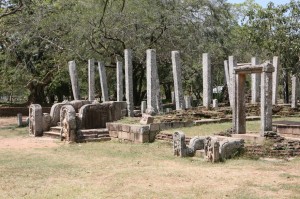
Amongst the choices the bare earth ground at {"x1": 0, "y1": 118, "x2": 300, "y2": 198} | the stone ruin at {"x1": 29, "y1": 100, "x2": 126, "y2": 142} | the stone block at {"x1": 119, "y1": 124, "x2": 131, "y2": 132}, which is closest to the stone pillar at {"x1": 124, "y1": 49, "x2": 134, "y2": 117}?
the stone ruin at {"x1": 29, "y1": 100, "x2": 126, "y2": 142}

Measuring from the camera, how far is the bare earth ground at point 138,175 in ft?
25.5

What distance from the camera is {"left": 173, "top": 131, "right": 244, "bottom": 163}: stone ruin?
10578 millimetres

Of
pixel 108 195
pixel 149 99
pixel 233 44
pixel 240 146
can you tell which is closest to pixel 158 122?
pixel 149 99

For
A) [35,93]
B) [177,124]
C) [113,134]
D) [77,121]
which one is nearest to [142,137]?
[113,134]

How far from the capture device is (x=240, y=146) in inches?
437

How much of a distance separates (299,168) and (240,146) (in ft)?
6.02

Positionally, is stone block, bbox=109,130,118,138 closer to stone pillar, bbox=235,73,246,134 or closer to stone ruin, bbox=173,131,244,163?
stone ruin, bbox=173,131,244,163

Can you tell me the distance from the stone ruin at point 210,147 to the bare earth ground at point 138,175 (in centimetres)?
29

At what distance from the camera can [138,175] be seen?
9344mm

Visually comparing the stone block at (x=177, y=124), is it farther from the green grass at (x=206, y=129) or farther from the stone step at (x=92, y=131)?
the stone step at (x=92, y=131)

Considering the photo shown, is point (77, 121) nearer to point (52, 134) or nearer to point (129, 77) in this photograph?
point (52, 134)

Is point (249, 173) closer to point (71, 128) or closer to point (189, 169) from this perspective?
point (189, 169)

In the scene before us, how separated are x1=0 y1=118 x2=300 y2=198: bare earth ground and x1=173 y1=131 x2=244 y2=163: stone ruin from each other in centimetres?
29

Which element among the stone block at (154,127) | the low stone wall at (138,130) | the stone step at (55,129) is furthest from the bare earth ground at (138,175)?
the stone step at (55,129)
